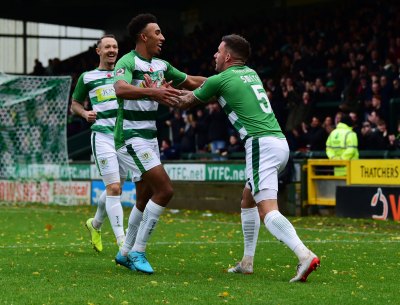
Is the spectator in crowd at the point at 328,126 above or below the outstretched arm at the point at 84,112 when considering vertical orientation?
above

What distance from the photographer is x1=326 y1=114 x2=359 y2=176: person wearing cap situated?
62.7 feet

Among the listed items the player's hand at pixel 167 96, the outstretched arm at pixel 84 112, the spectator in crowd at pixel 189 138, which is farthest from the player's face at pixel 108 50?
the spectator in crowd at pixel 189 138

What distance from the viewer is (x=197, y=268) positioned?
9625 millimetres

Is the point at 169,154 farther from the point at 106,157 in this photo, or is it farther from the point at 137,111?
the point at 137,111

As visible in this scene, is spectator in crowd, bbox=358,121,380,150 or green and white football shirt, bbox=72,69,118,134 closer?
green and white football shirt, bbox=72,69,118,134

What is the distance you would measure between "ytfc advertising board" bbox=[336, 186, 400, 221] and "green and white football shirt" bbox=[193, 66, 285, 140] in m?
9.07

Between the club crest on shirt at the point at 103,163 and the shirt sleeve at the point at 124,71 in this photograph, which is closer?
the shirt sleeve at the point at 124,71

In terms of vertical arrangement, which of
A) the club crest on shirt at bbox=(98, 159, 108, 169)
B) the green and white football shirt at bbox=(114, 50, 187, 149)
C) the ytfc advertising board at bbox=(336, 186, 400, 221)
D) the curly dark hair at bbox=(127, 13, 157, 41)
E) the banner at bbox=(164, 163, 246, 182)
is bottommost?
the ytfc advertising board at bbox=(336, 186, 400, 221)

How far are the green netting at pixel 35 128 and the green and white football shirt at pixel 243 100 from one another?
1509 centimetres

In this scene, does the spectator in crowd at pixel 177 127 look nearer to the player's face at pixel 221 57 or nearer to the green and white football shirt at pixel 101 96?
the green and white football shirt at pixel 101 96

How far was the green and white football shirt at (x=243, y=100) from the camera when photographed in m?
8.78

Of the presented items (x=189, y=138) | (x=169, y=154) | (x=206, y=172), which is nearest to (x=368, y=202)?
(x=206, y=172)

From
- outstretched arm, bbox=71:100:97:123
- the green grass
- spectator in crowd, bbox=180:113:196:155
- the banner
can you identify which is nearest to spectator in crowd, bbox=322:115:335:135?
the banner

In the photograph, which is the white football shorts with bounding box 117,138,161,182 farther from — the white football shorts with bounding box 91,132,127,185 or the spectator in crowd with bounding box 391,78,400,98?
the spectator in crowd with bounding box 391,78,400,98
